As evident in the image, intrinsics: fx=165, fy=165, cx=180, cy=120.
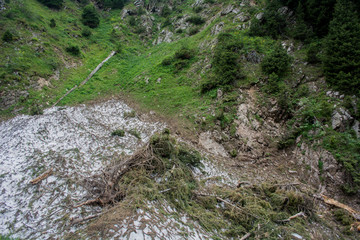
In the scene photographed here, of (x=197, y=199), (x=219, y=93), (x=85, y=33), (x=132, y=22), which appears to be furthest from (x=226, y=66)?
(x=132, y=22)

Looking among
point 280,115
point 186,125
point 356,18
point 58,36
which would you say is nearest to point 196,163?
point 186,125

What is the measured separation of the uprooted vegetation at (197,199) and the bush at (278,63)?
27.7ft

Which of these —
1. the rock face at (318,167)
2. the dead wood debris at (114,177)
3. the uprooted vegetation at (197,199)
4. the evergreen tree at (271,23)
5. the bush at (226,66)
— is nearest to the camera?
the uprooted vegetation at (197,199)

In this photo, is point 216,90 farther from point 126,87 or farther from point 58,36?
point 58,36

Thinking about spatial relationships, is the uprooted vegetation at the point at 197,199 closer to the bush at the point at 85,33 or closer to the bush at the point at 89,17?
the bush at the point at 85,33

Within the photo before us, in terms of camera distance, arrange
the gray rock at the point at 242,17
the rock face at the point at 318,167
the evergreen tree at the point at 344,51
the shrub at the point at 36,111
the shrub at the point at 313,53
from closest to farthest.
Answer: the rock face at the point at 318,167, the evergreen tree at the point at 344,51, the shrub at the point at 313,53, the shrub at the point at 36,111, the gray rock at the point at 242,17

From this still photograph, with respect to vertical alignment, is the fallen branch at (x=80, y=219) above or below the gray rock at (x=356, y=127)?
above

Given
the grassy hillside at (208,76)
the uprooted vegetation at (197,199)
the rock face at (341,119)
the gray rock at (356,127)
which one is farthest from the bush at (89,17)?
the gray rock at (356,127)

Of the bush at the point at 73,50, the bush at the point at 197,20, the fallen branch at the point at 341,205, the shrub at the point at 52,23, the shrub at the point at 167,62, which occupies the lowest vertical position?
the fallen branch at the point at 341,205

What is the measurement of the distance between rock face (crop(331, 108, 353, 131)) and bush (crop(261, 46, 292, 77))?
4.47 metres

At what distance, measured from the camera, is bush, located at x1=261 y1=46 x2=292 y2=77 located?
12198mm

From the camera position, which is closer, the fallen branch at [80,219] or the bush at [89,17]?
the fallen branch at [80,219]

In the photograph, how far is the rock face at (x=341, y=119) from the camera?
8852 millimetres

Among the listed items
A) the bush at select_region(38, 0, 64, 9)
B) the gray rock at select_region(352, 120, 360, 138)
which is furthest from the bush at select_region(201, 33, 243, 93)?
the bush at select_region(38, 0, 64, 9)
